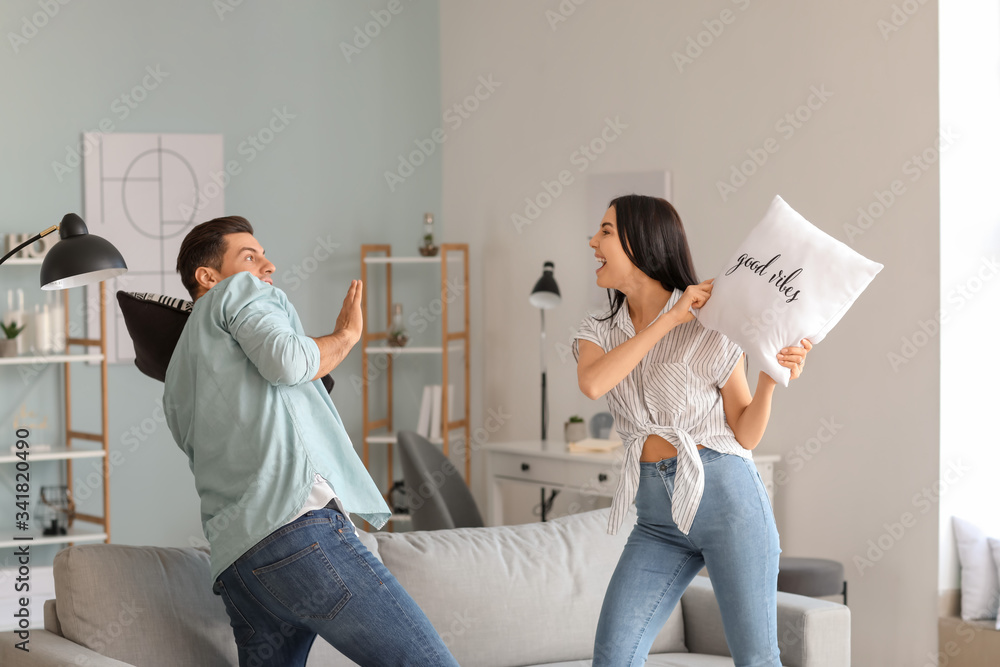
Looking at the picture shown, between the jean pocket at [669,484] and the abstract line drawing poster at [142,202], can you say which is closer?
the jean pocket at [669,484]

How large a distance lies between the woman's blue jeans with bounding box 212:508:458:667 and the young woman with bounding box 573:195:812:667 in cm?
47

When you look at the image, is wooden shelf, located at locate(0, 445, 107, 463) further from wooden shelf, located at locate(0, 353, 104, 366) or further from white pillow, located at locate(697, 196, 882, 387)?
white pillow, located at locate(697, 196, 882, 387)

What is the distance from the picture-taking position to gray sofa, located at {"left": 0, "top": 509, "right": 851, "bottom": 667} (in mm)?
2078

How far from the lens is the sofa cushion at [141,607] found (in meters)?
2.07

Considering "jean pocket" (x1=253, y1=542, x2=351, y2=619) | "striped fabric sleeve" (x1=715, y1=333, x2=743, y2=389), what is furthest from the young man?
Result: "striped fabric sleeve" (x1=715, y1=333, x2=743, y2=389)

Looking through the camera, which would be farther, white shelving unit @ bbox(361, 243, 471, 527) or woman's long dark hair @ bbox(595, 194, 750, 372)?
white shelving unit @ bbox(361, 243, 471, 527)

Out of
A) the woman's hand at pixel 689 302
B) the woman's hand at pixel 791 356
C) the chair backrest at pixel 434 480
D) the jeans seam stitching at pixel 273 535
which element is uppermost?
the woman's hand at pixel 689 302

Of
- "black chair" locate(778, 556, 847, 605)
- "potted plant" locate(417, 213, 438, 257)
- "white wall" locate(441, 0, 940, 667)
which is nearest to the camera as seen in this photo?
"black chair" locate(778, 556, 847, 605)

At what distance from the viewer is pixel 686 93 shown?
14.1 ft

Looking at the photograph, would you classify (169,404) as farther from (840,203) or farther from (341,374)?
(341,374)

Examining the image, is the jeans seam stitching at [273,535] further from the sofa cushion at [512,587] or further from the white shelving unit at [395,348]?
the white shelving unit at [395,348]

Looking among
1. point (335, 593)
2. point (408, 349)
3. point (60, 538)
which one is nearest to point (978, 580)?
point (335, 593)

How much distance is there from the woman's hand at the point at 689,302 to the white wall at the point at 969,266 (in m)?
1.77

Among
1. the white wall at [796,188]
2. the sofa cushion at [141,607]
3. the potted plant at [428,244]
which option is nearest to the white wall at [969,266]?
the white wall at [796,188]
